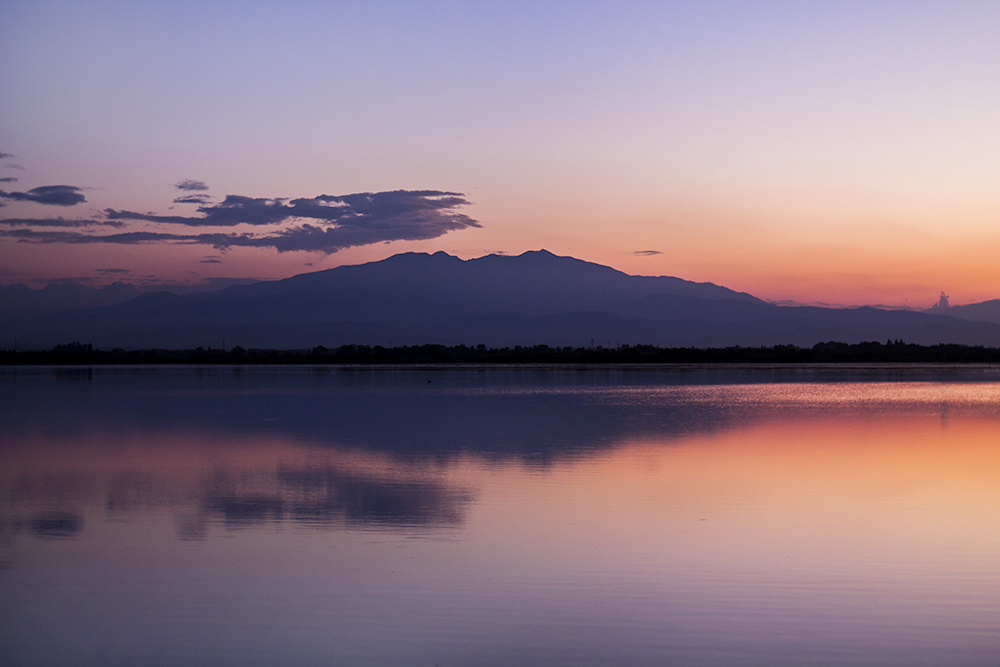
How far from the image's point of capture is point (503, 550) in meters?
9.08

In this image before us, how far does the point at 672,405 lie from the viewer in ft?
99.1

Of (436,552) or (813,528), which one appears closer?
(436,552)

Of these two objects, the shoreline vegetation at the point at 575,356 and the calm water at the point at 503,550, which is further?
the shoreline vegetation at the point at 575,356

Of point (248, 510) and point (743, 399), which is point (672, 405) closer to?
point (743, 399)

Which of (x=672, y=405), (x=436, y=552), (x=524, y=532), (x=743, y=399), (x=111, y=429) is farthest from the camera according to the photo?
(x=743, y=399)

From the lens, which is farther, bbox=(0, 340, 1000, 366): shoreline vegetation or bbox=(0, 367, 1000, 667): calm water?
bbox=(0, 340, 1000, 366): shoreline vegetation

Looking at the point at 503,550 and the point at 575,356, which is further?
the point at 575,356

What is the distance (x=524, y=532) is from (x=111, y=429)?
16.0 metres

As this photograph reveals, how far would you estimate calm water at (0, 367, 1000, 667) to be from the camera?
6352 millimetres

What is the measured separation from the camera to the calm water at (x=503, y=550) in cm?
635

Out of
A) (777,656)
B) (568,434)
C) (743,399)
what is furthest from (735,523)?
(743,399)

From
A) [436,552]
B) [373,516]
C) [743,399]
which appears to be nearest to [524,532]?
[436,552]

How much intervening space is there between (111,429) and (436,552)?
53.3 feet

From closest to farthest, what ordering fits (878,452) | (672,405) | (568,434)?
(878,452), (568,434), (672,405)
